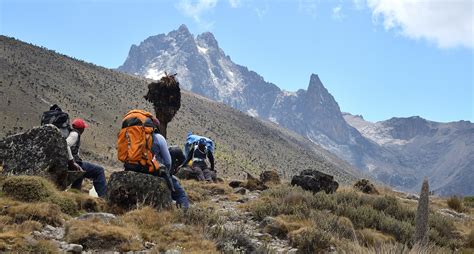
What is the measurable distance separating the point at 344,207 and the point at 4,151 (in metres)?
7.43

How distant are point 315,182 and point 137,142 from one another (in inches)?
300

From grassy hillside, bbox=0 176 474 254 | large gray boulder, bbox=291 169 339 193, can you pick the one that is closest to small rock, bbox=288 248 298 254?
grassy hillside, bbox=0 176 474 254

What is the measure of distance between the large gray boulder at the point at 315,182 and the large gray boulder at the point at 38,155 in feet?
25.1

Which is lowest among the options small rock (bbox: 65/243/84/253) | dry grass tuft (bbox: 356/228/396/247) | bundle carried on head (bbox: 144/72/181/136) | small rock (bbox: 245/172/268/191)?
small rock (bbox: 65/243/84/253)

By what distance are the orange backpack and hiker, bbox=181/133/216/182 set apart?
29.1 ft

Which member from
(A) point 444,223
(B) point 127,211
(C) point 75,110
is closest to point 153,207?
(B) point 127,211

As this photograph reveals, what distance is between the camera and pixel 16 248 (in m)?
5.64

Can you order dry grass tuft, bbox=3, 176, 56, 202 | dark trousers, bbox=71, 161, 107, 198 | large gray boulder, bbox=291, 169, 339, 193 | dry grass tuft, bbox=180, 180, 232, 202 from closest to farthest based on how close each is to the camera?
dry grass tuft, bbox=3, 176, 56, 202 → dark trousers, bbox=71, 161, 107, 198 → dry grass tuft, bbox=180, 180, 232, 202 → large gray boulder, bbox=291, 169, 339, 193

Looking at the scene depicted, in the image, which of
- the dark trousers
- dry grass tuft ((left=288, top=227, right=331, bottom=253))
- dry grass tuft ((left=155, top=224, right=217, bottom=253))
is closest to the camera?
dry grass tuft ((left=155, top=224, right=217, bottom=253))

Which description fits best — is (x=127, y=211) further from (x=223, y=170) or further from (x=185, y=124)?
(x=185, y=124)

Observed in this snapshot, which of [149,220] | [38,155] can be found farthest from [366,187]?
[38,155]

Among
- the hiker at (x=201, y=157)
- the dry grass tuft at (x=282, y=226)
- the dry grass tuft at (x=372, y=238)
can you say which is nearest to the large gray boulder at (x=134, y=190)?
the dry grass tuft at (x=282, y=226)

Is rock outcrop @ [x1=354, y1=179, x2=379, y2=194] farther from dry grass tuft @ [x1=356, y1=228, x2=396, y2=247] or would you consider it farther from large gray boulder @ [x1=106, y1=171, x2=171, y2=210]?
large gray boulder @ [x1=106, y1=171, x2=171, y2=210]

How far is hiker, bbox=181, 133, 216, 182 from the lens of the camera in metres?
17.9
